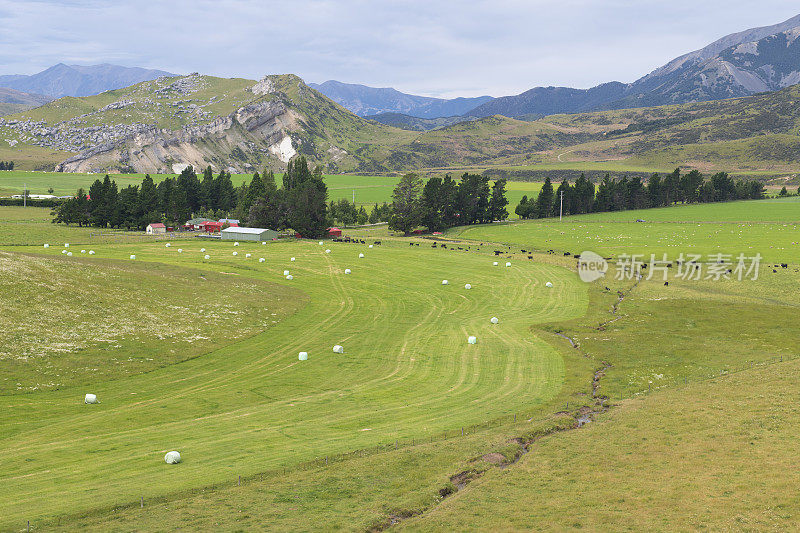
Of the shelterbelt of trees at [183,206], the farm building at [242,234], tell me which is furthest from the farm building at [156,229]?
the farm building at [242,234]

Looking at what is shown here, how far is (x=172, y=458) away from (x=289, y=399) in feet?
40.4

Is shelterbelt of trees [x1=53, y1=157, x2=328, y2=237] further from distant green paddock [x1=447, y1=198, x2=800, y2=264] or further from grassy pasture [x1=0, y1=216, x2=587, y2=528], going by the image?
grassy pasture [x1=0, y1=216, x2=587, y2=528]

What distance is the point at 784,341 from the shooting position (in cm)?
5534

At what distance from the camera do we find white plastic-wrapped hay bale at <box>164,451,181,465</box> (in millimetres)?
30469

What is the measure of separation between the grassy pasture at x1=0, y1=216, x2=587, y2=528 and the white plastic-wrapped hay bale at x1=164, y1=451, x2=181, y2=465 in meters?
0.41

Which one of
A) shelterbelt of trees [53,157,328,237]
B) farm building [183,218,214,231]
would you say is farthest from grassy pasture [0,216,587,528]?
farm building [183,218,214,231]

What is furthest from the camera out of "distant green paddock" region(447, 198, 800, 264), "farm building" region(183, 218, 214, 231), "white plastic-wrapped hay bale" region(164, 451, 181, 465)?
"farm building" region(183, 218, 214, 231)

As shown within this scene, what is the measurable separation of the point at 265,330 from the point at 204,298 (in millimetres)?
11477

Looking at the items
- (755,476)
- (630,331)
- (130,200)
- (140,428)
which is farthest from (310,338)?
(130,200)

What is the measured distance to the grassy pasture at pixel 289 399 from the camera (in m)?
29.5

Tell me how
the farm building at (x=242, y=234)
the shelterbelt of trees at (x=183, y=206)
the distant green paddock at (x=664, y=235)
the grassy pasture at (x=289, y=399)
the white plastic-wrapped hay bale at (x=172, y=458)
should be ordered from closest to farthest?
the grassy pasture at (x=289, y=399) < the white plastic-wrapped hay bale at (x=172, y=458) < the distant green paddock at (x=664, y=235) < the farm building at (x=242, y=234) < the shelterbelt of trees at (x=183, y=206)

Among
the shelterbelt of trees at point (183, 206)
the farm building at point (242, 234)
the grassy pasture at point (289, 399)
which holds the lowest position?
the grassy pasture at point (289, 399)

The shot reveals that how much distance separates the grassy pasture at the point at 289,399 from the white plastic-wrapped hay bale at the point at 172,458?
1.33ft

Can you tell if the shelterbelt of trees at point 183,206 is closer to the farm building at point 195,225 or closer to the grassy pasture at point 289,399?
the farm building at point 195,225
